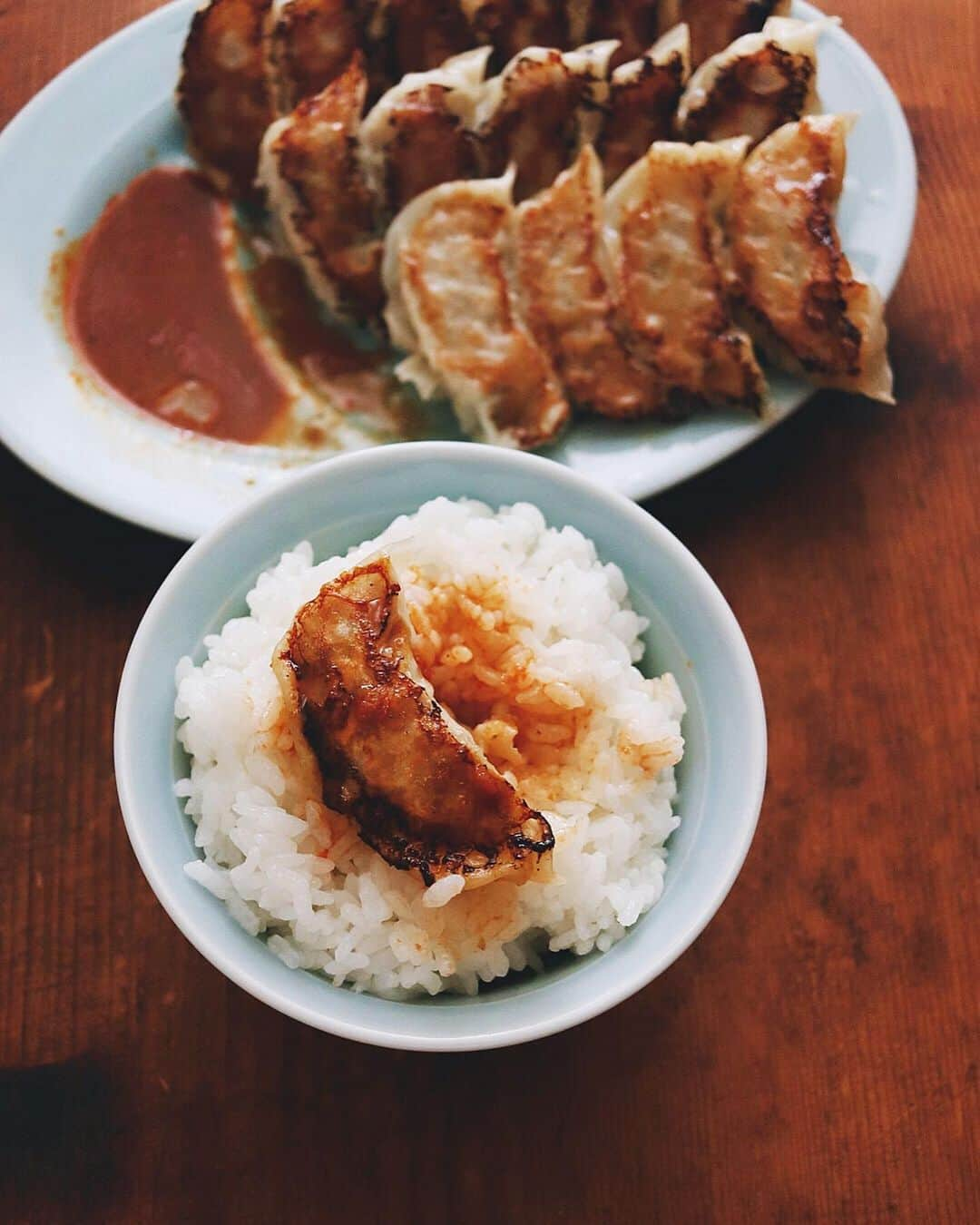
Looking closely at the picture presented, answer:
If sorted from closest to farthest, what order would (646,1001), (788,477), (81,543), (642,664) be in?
(642,664) → (646,1001) → (81,543) → (788,477)

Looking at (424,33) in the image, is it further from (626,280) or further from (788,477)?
(788,477)

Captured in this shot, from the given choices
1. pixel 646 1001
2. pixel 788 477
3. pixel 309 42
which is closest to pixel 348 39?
pixel 309 42

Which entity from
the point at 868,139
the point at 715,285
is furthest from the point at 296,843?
the point at 868,139

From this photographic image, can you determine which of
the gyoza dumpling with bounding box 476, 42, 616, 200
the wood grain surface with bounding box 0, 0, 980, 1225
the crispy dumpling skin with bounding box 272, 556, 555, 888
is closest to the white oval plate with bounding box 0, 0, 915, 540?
the wood grain surface with bounding box 0, 0, 980, 1225

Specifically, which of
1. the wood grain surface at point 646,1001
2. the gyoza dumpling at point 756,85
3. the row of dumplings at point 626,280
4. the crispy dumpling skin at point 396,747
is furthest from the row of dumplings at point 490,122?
the crispy dumpling skin at point 396,747

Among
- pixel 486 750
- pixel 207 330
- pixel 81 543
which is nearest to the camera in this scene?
pixel 486 750

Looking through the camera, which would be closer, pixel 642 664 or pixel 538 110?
pixel 642 664

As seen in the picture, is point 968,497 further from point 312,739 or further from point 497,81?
point 312,739

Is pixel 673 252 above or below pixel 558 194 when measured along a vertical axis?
below
